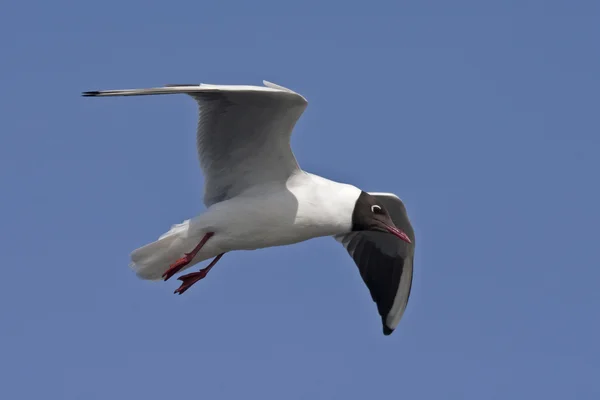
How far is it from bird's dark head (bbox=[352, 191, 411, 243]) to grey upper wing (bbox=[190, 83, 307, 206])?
79cm

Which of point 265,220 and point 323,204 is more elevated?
point 323,204

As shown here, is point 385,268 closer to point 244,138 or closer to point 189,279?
point 189,279

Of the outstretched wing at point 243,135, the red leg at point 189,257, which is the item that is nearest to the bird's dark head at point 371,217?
the outstretched wing at point 243,135

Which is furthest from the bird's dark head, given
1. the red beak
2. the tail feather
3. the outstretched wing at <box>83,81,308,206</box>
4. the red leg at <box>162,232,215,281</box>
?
the tail feather

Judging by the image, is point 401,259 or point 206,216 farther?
point 401,259

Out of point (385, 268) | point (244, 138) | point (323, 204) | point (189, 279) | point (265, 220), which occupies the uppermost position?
point (244, 138)

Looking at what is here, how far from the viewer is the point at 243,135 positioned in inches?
429

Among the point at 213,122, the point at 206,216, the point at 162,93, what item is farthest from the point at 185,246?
the point at 162,93

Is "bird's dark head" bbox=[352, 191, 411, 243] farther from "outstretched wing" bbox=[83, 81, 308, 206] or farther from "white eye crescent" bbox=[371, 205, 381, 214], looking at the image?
"outstretched wing" bbox=[83, 81, 308, 206]

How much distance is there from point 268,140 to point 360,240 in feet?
9.11

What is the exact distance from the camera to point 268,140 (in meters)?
10.9

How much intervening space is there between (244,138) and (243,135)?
0.04 m

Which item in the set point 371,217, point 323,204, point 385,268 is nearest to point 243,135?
point 323,204

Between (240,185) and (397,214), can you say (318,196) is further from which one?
(397,214)
